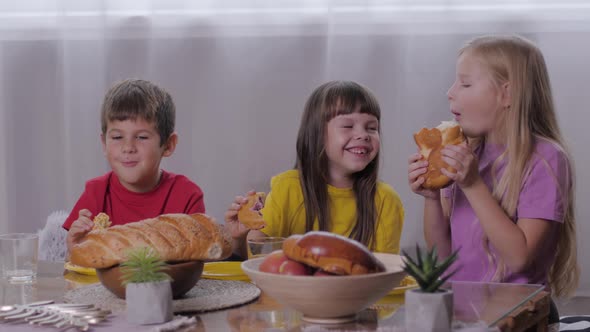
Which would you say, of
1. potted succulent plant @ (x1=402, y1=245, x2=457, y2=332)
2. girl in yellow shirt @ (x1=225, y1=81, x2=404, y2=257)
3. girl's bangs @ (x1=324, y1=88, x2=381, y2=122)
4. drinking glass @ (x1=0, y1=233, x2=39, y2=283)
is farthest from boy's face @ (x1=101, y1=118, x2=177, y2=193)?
potted succulent plant @ (x1=402, y1=245, x2=457, y2=332)

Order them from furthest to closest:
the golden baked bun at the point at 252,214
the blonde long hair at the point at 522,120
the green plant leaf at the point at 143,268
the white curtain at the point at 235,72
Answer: the white curtain at the point at 235,72 → the blonde long hair at the point at 522,120 → the golden baked bun at the point at 252,214 → the green plant leaf at the point at 143,268

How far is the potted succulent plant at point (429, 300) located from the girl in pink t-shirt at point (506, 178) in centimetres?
65

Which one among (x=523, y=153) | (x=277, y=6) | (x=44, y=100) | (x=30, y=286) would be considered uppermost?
(x=277, y=6)

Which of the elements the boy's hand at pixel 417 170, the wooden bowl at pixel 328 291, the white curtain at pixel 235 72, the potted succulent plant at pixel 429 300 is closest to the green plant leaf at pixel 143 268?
the wooden bowl at pixel 328 291

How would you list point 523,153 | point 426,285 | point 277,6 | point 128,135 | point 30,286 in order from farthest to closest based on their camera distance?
1. point 277,6
2. point 128,135
3. point 523,153
4. point 30,286
5. point 426,285

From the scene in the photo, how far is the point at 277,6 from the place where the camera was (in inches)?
111

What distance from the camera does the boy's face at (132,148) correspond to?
6.21 feet

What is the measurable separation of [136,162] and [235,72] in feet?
3.36

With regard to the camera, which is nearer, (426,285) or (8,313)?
(426,285)

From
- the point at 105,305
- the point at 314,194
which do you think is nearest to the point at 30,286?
the point at 105,305

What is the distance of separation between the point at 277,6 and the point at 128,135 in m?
1.09

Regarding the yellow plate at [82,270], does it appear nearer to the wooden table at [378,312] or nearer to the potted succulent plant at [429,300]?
the wooden table at [378,312]

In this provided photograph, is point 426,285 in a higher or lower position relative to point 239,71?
lower

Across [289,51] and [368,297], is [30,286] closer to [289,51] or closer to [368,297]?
[368,297]
